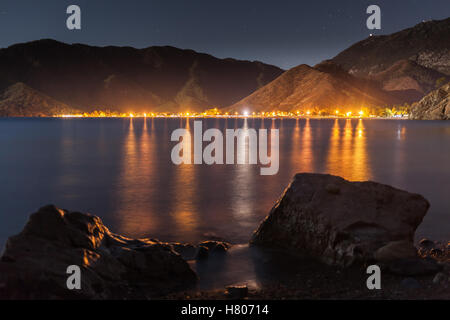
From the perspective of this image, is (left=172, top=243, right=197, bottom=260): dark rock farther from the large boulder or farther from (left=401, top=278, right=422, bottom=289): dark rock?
(left=401, top=278, right=422, bottom=289): dark rock

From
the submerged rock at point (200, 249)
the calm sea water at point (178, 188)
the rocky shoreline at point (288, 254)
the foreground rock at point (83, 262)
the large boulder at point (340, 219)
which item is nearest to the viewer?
the foreground rock at point (83, 262)

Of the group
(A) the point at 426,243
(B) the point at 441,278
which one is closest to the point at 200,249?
(B) the point at 441,278

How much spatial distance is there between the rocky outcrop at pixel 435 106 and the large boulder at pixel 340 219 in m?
144

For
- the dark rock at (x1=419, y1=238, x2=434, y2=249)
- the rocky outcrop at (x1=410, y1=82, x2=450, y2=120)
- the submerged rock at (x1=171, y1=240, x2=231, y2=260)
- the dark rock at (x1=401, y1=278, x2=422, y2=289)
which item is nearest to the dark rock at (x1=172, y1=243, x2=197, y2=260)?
the submerged rock at (x1=171, y1=240, x2=231, y2=260)

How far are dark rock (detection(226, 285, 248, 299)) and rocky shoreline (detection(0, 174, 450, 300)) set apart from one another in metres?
0.02

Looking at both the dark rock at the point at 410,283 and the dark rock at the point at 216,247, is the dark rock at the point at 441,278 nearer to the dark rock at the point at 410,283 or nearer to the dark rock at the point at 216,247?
the dark rock at the point at 410,283

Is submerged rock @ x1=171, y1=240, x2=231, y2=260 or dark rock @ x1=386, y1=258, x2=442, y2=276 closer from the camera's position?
dark rock @ x1=386, y1=258, x2=442, y2=276

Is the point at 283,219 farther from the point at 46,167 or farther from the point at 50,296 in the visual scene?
the point at 46,167

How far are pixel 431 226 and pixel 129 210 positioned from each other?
10638 mm

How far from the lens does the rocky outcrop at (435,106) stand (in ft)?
463

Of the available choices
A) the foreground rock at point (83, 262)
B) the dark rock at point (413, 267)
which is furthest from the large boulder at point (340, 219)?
the foreground rock at point (83, 262)

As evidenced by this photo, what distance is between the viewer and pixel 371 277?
851 centimetres

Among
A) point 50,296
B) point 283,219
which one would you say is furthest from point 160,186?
point 50,296

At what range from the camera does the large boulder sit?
949 cm
